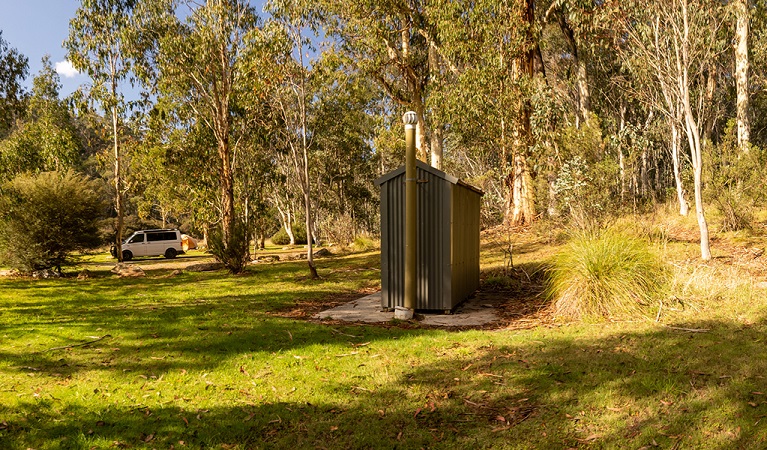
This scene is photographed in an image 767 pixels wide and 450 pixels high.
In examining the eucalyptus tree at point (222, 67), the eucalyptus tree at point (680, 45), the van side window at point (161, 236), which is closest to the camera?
the eucalyptus tree at point (680, 45)

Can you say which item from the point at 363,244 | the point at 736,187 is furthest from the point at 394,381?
the point at 363,244

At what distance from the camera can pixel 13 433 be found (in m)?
3.73

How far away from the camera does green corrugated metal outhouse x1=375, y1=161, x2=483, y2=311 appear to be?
316 inches

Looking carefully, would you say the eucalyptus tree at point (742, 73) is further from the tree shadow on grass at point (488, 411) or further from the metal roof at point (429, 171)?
the tree shadow on grass at point (488, 411)

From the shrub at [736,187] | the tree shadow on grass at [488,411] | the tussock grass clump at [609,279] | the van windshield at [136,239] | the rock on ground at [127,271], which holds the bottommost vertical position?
the tree shadow on grass at [488,411]

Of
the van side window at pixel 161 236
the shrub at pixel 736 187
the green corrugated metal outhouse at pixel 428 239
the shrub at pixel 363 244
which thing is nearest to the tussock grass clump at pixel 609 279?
the green corrugated metal outhouse at pixel 428 239

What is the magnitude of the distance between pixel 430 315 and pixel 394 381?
3.34 m

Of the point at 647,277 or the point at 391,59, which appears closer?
the point at 647,277

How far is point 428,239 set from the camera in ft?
26.7

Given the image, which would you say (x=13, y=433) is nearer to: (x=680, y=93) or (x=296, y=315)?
(x=296, y=315)

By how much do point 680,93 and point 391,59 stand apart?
1185cm

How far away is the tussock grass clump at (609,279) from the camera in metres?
6.74

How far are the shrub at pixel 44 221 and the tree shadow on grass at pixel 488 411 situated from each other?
14.0 meters

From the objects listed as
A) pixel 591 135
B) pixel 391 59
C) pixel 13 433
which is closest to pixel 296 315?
pixel 13 433
